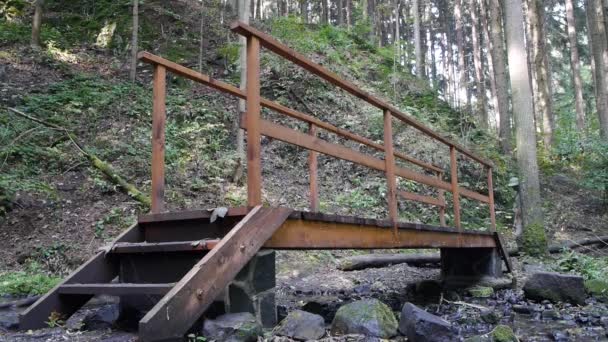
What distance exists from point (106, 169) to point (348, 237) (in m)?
A: 6.71

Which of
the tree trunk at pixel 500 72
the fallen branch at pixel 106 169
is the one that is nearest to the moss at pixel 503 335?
the fallen branch at pixel 106 169

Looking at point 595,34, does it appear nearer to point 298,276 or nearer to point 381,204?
point 381,204

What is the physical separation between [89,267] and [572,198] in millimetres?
16776

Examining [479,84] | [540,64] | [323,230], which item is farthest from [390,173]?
[479,84]

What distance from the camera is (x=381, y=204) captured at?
12367 mm

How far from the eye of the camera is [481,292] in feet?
25.3

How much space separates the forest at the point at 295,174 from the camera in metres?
5.04

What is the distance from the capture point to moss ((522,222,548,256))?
10.5 m

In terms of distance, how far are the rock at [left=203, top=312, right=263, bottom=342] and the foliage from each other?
4079 mm

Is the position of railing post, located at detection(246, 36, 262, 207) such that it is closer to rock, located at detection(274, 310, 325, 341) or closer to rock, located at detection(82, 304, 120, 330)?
rock, located at detection(274, 310, 325, 341)

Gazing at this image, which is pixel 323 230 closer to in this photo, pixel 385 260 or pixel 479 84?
pixel 385 260

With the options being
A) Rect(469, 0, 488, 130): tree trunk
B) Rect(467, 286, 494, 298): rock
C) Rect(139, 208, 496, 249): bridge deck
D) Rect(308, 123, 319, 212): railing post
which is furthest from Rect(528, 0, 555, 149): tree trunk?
Rect(308, 123, 319, 212): railing post

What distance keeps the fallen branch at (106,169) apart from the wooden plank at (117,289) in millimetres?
5690

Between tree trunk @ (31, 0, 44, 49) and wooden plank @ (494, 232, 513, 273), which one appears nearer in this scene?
wooden plank @ (494, 232, 513, 273)
